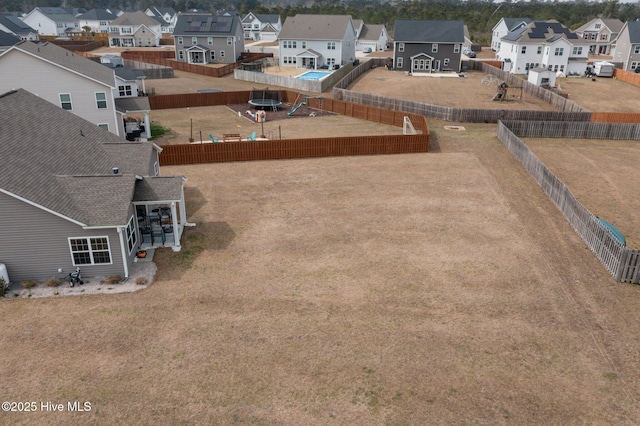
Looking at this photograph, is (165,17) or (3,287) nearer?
(3,287)

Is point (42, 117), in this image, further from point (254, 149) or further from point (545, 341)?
point (545, 341)

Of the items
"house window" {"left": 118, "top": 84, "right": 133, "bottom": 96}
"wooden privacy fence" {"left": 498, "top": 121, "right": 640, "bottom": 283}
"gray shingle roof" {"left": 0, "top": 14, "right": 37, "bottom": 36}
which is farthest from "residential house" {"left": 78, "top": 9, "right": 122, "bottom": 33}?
"wooden privacy fence" {"left": 498, "top": 121, "right": 640, "bottom": 283}

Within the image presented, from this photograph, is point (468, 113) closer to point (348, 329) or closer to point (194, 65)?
point (348, 329)

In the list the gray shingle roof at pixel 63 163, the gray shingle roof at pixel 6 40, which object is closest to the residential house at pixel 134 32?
the gray shingle roof at pixel 6 40

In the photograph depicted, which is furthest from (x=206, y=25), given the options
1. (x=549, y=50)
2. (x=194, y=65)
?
(x=549, y=50)

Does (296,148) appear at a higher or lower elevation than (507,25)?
lower

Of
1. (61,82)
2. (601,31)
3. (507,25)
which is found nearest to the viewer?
(61,82)

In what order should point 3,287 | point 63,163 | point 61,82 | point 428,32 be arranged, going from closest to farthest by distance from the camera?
1. point 3,287
2. point 63,163
3. point 61,82
4. point 428,32

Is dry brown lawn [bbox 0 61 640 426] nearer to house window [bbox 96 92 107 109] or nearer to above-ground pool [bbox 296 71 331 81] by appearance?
house window [bbox 96 92 107 109]
